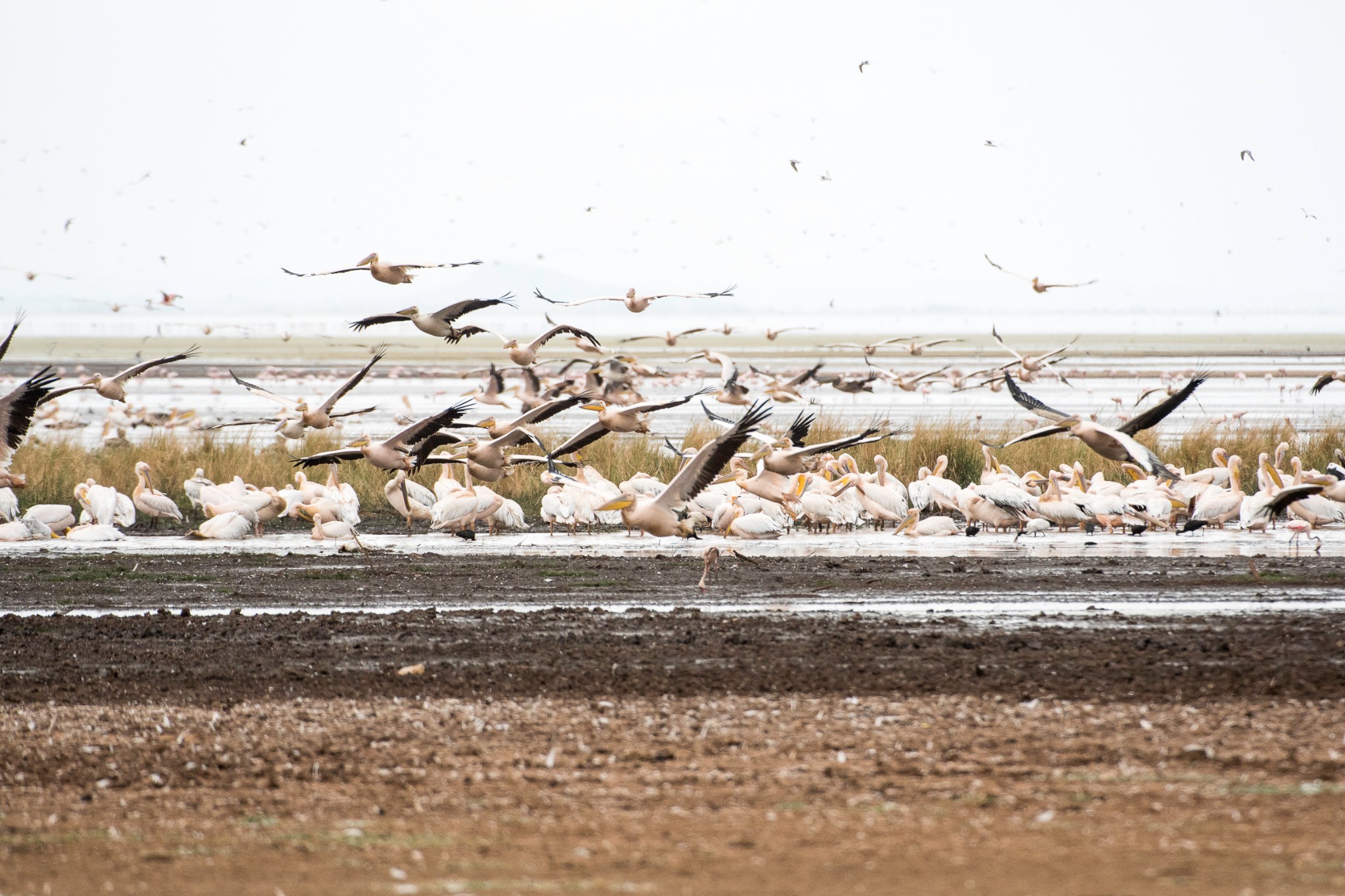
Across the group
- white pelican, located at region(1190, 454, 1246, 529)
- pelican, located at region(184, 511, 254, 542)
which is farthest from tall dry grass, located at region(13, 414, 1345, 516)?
white pelican, located at region(1190, 454, 1246, 529)

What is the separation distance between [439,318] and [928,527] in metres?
5.90

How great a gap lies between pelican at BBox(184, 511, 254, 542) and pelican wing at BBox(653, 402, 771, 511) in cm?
604

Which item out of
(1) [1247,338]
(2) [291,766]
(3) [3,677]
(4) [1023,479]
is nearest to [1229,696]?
(2) [291,766]

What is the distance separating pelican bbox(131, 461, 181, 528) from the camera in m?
17.5

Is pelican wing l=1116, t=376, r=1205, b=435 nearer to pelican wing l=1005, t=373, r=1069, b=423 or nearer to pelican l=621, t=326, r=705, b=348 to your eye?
pelican wing l=1005, t=373, r=1069, b=423

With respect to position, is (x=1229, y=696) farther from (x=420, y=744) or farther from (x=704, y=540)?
(x=704, y=540)

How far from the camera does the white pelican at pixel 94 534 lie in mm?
16000

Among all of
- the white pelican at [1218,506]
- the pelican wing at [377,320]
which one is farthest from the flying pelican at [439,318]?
the white pelican at [1218,506]

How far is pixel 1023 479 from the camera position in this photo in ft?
58.1

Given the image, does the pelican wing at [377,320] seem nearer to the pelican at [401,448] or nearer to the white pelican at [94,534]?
the pelican at [401,448]

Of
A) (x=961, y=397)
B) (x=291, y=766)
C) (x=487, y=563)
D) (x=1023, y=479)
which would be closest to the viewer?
(x=291, y=766)

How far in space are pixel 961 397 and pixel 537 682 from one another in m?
35.1

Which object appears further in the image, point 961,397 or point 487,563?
point 961,397

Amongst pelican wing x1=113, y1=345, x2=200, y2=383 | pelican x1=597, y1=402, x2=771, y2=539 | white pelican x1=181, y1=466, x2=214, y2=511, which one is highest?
pelican wing x1=113, y1=345, x2=200, y2=383
